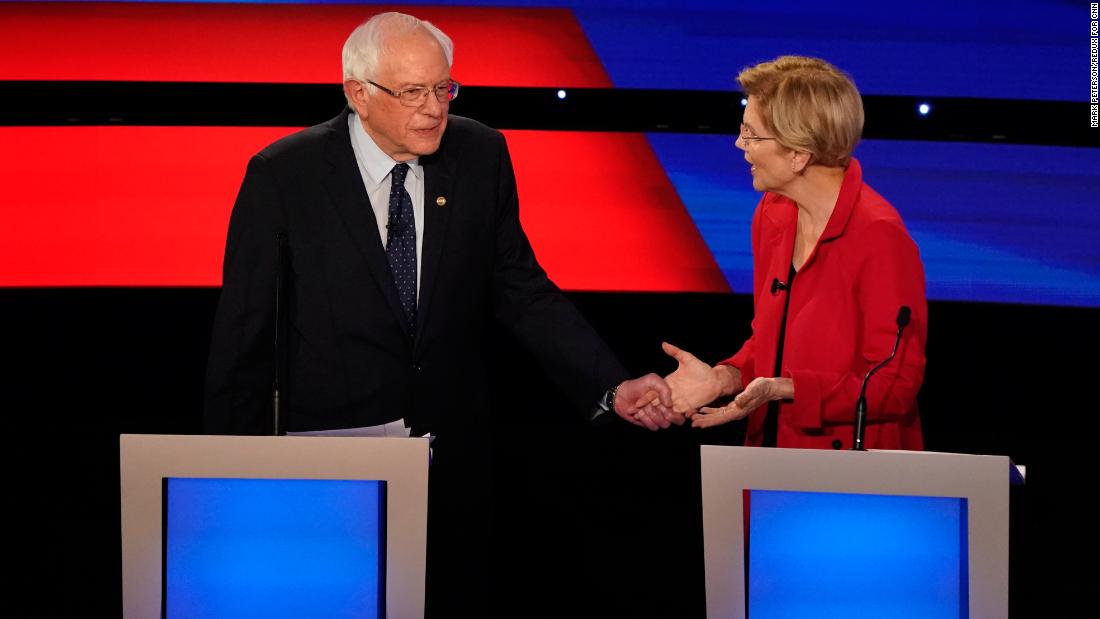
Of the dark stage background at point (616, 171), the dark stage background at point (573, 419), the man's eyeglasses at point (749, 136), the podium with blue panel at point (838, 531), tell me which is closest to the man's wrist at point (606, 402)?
the man's eyeglasses at point (749, 136)

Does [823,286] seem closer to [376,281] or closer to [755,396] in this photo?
[755,396]

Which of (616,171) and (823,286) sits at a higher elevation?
(616,171)

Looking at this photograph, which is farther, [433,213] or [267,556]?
[433,213]

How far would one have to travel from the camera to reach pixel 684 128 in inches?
174

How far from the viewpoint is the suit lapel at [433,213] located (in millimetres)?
2383

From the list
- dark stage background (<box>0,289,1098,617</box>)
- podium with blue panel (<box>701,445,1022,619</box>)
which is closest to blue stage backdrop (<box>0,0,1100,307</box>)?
dark stage background (<box>0,289,1098,617</box>)

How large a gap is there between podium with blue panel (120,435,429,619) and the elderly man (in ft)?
2.35

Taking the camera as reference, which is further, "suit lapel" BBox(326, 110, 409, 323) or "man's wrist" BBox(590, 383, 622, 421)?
"man's wrist" BBox(590, 383, 622, 421)

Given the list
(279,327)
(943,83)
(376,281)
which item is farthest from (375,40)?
(943,83)

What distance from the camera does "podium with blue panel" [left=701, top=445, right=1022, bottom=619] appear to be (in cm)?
153

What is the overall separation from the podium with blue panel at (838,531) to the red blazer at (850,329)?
617 millimetres

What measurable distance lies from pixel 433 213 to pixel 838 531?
1.19 meters

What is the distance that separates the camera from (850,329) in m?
2.27

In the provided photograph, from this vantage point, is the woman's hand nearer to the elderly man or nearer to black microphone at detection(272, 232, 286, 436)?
the elderly man
